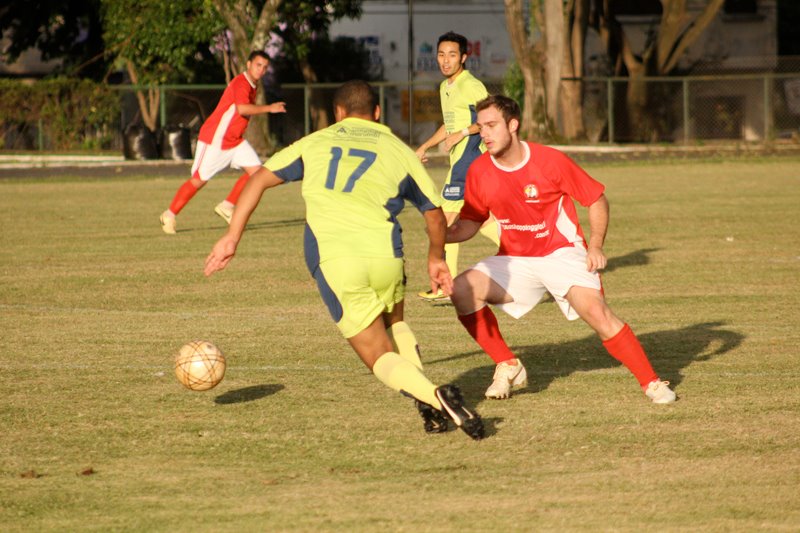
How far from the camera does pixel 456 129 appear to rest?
41.1 ft

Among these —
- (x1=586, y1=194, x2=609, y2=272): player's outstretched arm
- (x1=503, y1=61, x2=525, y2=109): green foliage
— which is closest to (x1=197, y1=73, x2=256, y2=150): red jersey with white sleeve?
(x1=586, y1=194, x2=609, y2=272): player's outstretched arm

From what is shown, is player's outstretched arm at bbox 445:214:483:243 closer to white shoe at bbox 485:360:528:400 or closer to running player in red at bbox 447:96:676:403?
running player in red at bbox 447:96:676:403

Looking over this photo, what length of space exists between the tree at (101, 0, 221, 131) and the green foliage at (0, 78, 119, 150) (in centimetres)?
169

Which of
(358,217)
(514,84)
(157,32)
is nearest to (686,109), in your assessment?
(514,84)

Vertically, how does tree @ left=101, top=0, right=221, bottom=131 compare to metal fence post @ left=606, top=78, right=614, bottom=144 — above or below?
above

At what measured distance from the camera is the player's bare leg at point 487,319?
7.65m

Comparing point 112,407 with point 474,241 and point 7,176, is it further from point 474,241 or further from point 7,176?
point 7,176

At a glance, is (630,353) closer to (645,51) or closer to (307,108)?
(307,108)

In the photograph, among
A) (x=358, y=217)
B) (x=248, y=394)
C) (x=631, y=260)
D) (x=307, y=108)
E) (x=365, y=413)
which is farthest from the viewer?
(x=307, y=108)

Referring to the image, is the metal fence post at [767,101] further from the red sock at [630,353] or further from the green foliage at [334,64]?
the red sock at [630,353]

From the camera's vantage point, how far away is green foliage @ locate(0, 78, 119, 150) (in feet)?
128

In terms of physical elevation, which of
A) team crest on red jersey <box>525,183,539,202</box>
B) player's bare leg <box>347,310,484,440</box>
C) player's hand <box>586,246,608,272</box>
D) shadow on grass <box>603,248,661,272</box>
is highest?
team crest on red jersey <box>525,183,539,202</box>

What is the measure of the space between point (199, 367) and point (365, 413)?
1.02 metres

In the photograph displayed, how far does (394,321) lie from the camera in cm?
697
